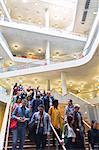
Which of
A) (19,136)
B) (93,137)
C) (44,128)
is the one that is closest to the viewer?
(19,136)

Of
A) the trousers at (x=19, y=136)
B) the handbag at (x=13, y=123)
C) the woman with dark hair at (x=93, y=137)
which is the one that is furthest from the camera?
the woman with dark hair at (x=93, y=137)

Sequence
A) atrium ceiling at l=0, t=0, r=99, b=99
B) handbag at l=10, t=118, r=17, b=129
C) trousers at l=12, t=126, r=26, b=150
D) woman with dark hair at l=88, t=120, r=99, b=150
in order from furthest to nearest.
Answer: atrium ceiling at l=0, t=0, r=99, b=99 → woman with dark hair at l=88, t=120, r=99, b=150 → handbag at l=10, t=118, r=17, b=129 → trousers at l=12, t=126, r=26, b=150

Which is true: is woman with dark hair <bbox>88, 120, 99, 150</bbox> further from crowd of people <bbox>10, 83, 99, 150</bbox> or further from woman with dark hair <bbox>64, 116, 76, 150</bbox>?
woman with dark hair <bbox>64, 116, 76, 150</bbox>

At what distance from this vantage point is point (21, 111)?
5160 millimetres

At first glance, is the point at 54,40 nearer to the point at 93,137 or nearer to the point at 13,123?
the point at 93,137

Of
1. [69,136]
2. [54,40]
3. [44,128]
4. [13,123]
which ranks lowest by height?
[69,136]

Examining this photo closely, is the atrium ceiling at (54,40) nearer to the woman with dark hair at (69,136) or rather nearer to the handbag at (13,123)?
the woman with dark hair at (69,136)

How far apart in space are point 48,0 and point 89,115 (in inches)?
729

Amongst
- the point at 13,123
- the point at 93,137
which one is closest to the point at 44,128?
the point at 13,123

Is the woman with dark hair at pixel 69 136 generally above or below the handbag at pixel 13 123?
below

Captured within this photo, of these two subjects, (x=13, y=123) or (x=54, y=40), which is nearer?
(x=13, y=123)

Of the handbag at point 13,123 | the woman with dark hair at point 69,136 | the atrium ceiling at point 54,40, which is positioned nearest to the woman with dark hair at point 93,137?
the woman with dark hair at point 69,136

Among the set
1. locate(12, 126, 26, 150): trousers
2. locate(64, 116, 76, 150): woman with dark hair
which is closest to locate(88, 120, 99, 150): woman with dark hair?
locate(64, 116, 76, 150): woman with dark hair

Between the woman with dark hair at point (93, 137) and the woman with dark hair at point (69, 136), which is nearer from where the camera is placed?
the woman with dark hair at point (69, 136)
